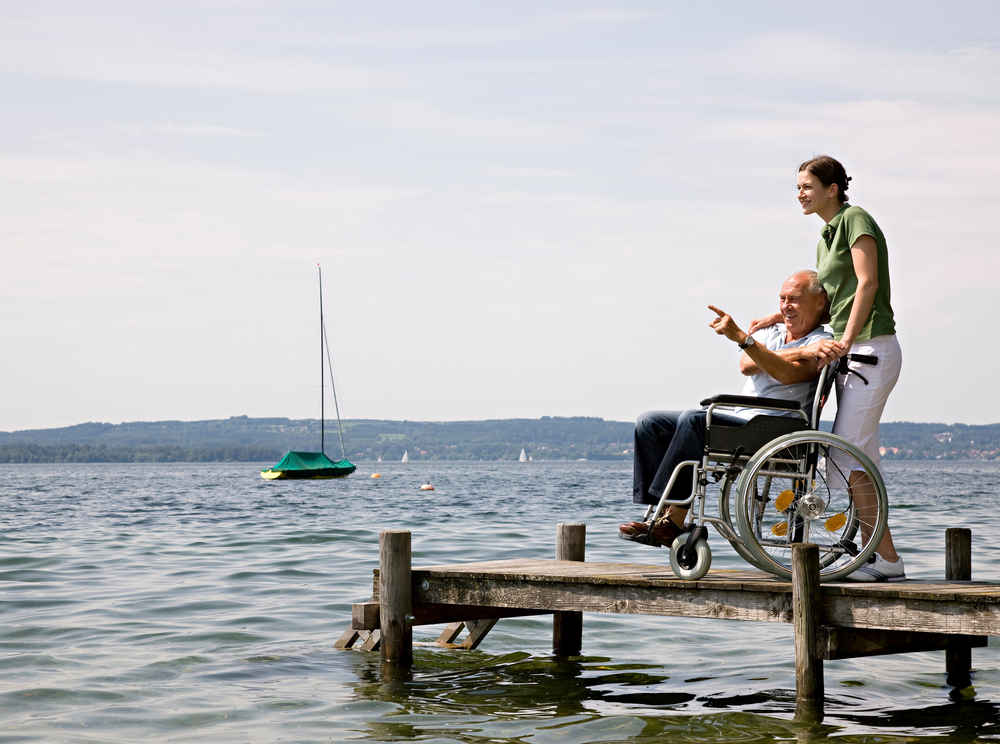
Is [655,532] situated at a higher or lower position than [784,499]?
lower

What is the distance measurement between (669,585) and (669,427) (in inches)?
32.5

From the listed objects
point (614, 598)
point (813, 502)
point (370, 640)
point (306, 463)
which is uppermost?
point (813, 502)

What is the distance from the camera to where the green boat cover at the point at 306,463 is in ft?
190

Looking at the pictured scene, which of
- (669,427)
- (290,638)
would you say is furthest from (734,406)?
(290,638)

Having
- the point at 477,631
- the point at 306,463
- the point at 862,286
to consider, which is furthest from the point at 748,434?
the point at 306,463

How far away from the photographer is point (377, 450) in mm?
167375

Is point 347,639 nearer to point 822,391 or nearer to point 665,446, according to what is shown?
point 665,446

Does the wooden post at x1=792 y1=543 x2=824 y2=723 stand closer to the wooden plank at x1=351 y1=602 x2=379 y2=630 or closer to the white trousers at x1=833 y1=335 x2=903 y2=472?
the white trousers at x1=833 y1=335 x2=903 y2=472

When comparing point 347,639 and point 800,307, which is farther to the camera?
point 347,639

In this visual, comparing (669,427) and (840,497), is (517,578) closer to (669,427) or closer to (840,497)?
(669,427)

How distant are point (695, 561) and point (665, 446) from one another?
0.62 m

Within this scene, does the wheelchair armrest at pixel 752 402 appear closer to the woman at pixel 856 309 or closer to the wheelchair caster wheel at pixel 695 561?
the woman at pixel 856 309

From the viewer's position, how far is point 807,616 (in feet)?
17.3

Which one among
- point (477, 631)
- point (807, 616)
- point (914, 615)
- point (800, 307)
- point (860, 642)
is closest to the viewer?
point (914, 615)
